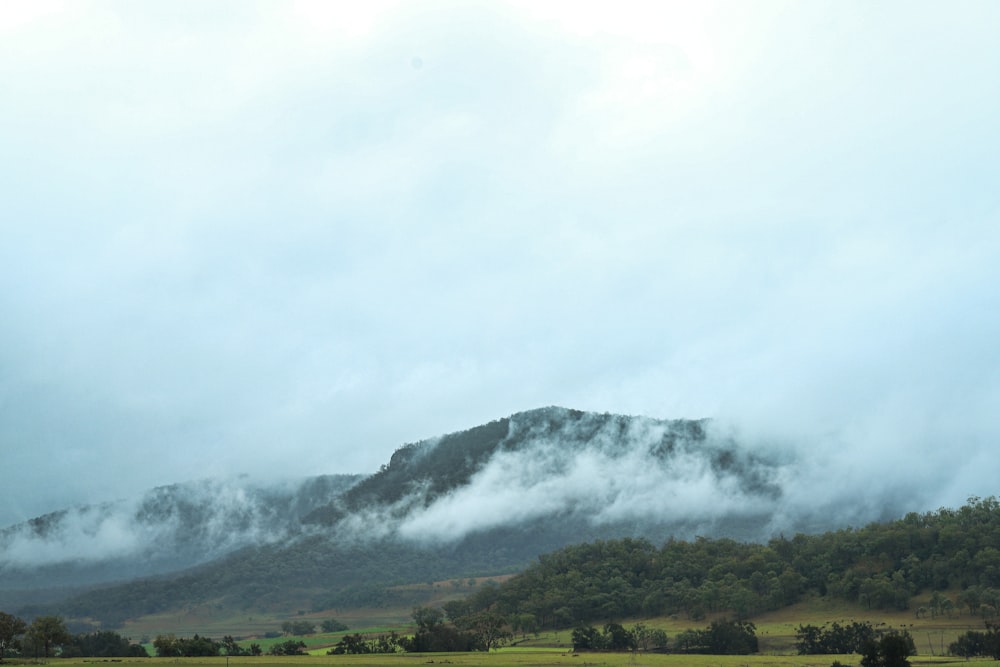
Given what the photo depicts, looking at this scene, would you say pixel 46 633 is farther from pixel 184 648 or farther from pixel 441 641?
pixel 441 641

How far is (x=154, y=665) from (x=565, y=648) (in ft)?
287

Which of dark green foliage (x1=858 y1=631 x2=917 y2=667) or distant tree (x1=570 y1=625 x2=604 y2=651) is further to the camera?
distant tree (x1=570 y1=625 x2=604 y2=651)

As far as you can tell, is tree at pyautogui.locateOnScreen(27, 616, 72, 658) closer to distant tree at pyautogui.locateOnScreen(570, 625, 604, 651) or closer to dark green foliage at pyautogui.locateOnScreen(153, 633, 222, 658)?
dark green foliage at pyautogui.locateOnScreen(153, 633, 222, 658)

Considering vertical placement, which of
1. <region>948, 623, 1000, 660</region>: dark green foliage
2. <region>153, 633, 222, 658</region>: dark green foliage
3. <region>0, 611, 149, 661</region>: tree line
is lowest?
<region>948, 623, 1000, 660</region>: dark green foliage

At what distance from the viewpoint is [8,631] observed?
452 ft

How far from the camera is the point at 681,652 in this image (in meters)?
163

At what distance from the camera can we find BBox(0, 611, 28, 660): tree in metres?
137

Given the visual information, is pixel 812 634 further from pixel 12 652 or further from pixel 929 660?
pixel 12 652

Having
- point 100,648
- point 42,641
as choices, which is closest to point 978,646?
point 42,641

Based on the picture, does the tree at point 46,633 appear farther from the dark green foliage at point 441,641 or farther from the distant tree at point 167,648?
the dark green foliage at point 441,641

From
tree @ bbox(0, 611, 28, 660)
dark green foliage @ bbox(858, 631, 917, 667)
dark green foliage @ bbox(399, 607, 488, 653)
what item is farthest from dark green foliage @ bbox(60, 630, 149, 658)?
dark green foliage @ bbox(858, 631, 917, 667)

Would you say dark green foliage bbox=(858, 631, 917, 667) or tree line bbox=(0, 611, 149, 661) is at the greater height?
tree line bbox=(0, 611, 149, 661)

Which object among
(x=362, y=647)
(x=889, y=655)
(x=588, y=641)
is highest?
(x=362, y=647)

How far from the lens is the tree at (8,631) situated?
137 m
